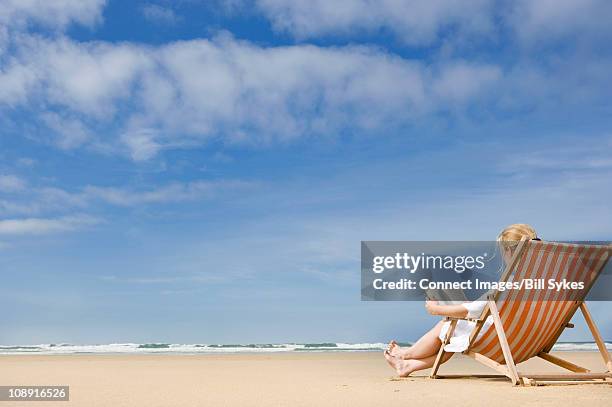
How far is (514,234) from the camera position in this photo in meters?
5.50

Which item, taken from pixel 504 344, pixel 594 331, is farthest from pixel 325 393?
pixel 594 331

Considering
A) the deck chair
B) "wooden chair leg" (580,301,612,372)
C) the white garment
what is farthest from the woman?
"wooden chair leg" (580,301,612,372)

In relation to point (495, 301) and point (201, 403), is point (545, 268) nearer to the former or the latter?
point (495, 301)

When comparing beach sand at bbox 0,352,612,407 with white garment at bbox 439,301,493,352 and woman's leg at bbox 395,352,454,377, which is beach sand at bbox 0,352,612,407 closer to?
woman's leg at bbox 395,352,454,377

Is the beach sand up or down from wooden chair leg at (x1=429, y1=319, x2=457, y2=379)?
down

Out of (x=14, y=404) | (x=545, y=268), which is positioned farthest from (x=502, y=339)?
(x=14, y=404)

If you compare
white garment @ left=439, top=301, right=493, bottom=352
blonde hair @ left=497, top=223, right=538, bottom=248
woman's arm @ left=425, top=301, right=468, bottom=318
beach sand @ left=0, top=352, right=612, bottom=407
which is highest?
blonde hair @ left=497, top=223, right=538, bottom=248

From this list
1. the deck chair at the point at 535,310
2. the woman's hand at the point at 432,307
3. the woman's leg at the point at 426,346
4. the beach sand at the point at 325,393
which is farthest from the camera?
the woman's leg at the point at 426,346

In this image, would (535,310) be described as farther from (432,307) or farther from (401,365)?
(401,365)

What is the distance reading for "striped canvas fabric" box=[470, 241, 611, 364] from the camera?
5.39 m

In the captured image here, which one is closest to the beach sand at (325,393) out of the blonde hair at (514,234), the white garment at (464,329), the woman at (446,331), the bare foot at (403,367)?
the bare foot at (403,367)

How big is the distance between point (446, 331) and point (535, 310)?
852 millimetres

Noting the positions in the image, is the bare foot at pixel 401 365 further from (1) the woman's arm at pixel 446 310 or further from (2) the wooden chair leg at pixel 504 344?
(2) the wooden chair leg at pixel 504 344

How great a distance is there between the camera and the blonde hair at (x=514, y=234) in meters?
5.45
